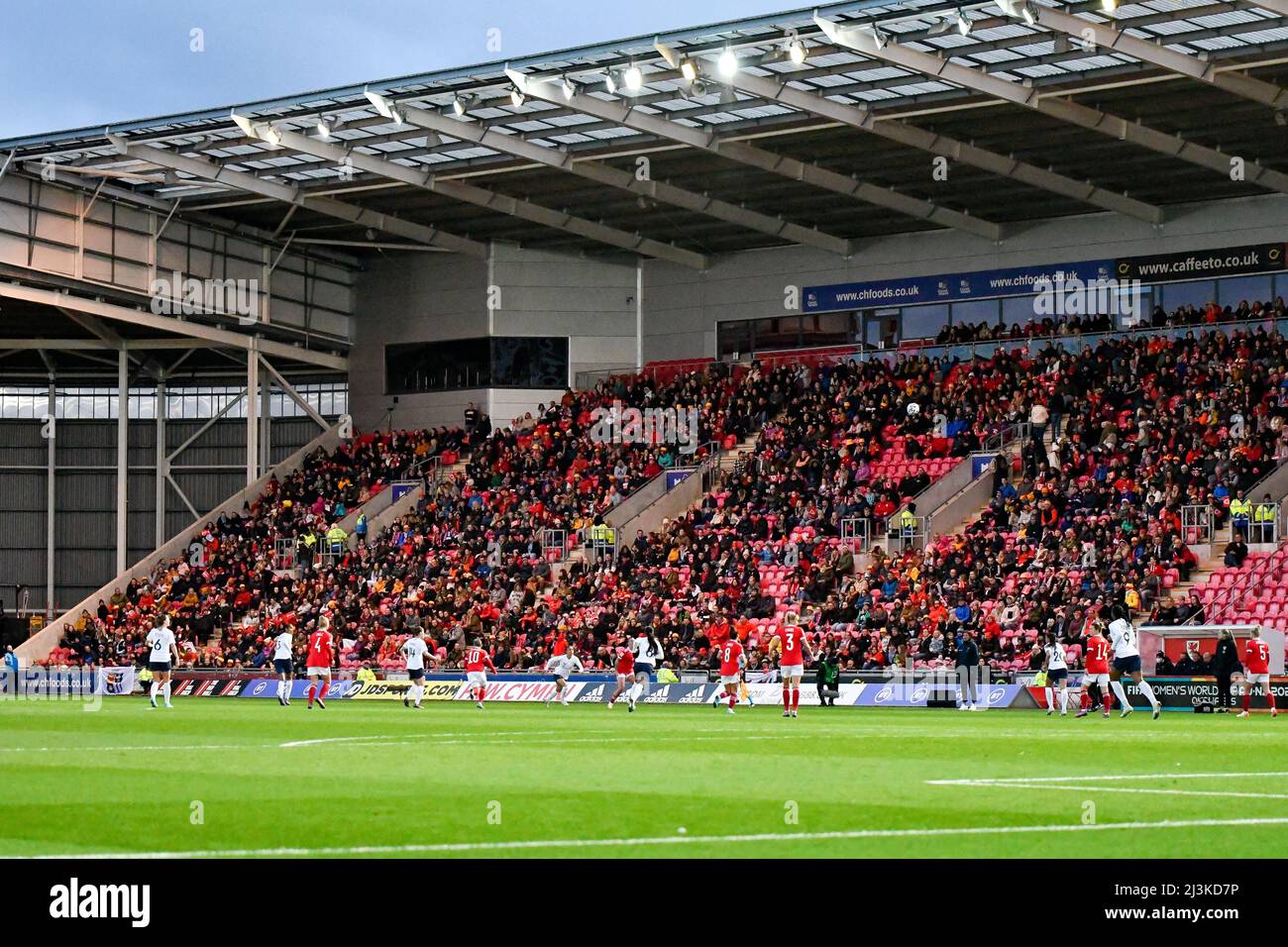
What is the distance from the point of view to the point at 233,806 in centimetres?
1423

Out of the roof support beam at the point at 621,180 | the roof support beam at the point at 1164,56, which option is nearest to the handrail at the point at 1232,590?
the roof support beam at the point at 1164,56

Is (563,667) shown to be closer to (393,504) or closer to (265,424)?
(393,504)

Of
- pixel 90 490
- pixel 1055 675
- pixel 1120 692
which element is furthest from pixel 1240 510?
pixel 90 490

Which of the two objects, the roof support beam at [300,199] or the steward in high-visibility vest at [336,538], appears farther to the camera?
the steward in high-visibility vest at [336,538]

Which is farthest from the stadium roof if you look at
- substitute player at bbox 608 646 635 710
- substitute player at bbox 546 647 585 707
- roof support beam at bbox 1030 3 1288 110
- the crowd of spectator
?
substitute player at bbox 546 647 585 707

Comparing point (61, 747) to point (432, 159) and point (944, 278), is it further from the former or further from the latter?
point (944, 278)

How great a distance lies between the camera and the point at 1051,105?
45.0 meters

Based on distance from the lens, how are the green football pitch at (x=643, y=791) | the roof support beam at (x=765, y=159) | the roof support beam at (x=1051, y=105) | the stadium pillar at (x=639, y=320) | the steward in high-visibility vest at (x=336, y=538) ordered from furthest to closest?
the stadium pillar at (x=639, y=320)
the steward in high-visibility vest at (x=336, y=538)
the roof support beam at (x=765, y=159)
the roof support beam at (x=1051, y=105)
the green football pitch at (x=643, y=791)

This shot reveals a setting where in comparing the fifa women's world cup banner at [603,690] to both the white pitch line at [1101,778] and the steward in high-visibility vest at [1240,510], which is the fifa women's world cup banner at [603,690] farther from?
the white pitch line at [1101,778]

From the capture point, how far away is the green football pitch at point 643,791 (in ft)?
38.4

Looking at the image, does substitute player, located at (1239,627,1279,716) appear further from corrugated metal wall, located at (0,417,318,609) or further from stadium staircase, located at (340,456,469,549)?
corrugated metal wall, located at (0,417,318,609)

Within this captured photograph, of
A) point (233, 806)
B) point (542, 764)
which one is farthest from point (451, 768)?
point (233, 806)

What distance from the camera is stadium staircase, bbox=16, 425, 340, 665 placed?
60.1 metres

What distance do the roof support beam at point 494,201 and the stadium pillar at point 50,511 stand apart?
2220cm
